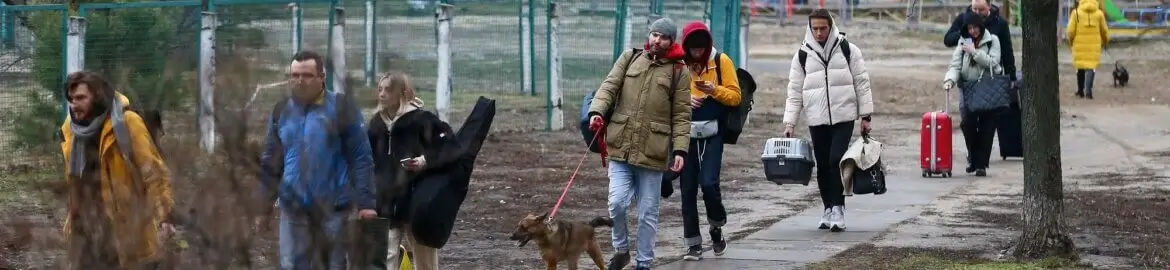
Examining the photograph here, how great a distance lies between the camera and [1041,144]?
30.3ft

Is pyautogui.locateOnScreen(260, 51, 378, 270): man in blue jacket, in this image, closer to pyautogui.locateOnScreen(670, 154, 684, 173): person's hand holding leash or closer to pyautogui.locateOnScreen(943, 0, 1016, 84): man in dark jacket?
pyautogui.locateOnScreen(670, 154, 684, 173): person's hand holding leash

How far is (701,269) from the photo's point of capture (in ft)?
30.3

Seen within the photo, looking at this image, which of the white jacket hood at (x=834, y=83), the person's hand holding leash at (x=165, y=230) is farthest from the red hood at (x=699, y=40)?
the person's hand holding leash at (x=165, y=230)

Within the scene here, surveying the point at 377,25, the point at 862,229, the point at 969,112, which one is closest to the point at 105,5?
the point at 377,25

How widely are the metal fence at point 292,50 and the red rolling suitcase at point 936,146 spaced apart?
4.29 m

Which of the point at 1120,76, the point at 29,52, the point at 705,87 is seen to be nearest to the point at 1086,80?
the point at 1120,76

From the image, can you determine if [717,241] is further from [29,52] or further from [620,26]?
[620,26]

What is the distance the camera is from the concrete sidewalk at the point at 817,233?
9.55 m

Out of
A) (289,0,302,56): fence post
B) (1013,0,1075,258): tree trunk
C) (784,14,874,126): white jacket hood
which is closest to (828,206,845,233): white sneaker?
(784,14,874,126): white jacket hood

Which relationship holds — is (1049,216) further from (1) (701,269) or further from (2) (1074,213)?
(2) (1074,213)

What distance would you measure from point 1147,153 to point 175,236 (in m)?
14.1

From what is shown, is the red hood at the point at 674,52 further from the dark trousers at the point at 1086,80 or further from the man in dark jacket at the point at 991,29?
the dark trousers at the point at 1086,80

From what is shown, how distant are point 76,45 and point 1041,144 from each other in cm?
744

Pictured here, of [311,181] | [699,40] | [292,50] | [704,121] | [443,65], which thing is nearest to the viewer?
[311,181]
